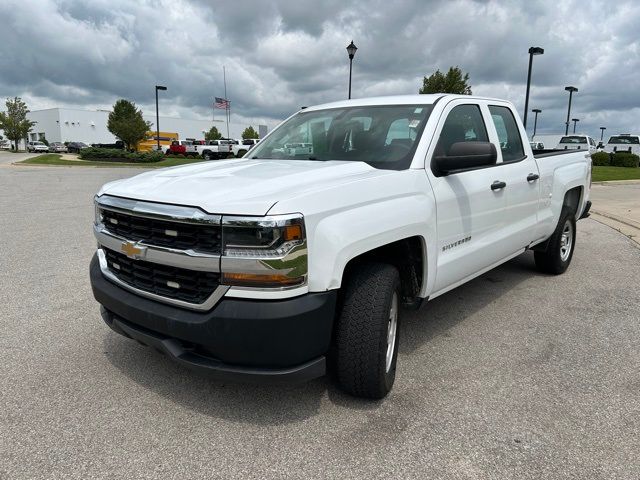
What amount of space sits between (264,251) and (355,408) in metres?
1.18

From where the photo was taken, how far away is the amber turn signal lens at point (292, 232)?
233 centimetres

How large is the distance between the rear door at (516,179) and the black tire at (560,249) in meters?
0.78

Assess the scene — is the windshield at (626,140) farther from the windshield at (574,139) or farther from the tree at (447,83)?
the tree at (447,83)

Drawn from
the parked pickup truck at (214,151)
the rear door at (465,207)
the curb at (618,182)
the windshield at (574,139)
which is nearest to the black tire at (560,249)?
the rear door at (465,207)

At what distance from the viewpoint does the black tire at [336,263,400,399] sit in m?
2.69

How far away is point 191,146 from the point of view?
43.5 meters

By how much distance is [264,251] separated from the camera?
2.33m

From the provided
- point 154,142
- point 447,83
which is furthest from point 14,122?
point 447,83

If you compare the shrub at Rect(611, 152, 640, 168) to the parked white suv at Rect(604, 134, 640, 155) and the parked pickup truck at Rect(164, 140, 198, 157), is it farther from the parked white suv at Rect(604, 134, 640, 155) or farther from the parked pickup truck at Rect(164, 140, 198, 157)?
the parked pickup truck at Rect(164, 140, 198, 157)

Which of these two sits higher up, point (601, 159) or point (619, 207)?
point (601, 159)

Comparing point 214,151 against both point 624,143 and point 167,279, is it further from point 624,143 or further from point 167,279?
point 167,279

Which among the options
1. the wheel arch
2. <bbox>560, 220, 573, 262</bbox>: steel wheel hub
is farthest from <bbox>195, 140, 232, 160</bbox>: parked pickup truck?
the wheel arch

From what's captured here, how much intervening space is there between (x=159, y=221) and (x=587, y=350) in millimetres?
3231

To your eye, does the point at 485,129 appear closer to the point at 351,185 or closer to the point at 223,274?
the point at 351,185
